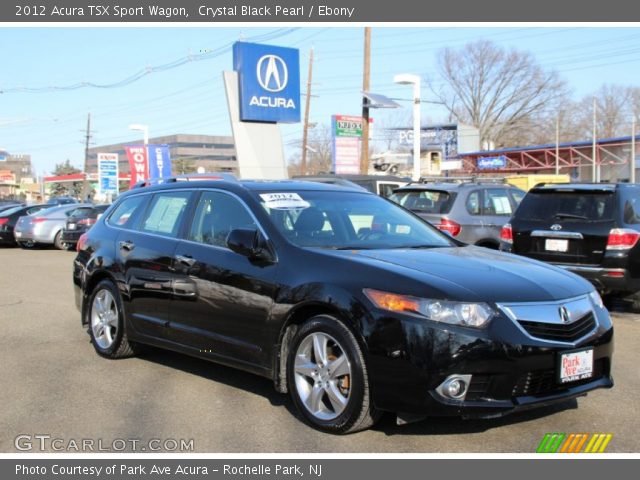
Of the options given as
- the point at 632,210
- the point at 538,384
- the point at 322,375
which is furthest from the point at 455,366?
the point at 632,210

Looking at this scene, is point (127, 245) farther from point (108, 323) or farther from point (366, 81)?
point (366, 81)

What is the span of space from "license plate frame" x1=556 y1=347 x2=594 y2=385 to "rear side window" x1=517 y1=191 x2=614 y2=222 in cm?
456

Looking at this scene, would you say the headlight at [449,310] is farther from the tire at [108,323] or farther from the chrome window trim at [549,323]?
the tire at [108,323]

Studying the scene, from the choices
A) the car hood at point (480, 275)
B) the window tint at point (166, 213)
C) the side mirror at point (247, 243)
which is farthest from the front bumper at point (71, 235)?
the car hood at point (480, 275)

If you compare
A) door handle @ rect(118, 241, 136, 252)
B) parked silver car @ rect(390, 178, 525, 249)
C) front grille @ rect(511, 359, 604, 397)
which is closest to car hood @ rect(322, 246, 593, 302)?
front grille @ rect(511, 359, 604, 397)

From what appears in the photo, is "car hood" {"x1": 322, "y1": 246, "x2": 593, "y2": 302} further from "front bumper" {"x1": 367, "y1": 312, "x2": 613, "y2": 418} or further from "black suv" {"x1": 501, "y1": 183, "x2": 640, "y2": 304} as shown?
"black suv" {"x1": 501, "y1": 183, "x2": 640, "y2": 304}

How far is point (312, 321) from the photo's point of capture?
14.8 ft

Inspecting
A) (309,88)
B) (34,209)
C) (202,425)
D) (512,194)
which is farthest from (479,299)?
(309,88)

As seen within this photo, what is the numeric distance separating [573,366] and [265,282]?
6.78 feet

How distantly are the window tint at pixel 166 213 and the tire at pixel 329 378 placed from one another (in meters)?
1.85

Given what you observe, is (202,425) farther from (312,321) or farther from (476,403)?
(476,403)

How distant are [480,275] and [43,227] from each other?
1919cm

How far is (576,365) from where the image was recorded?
4.27 meters

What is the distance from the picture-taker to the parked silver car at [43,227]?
69.4ft
